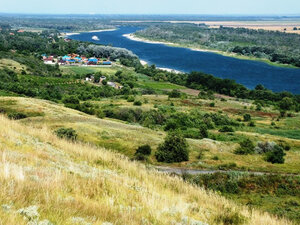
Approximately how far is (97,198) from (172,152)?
18.0 meters

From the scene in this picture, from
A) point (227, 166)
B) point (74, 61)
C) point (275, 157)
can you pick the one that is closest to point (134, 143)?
point (227, 166)

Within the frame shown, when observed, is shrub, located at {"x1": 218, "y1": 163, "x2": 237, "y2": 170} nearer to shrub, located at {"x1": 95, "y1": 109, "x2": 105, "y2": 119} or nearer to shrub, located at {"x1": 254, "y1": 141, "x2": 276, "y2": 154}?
shrub, located at {"x1": 254, "y1": 141, "x2": 276, "y2": 154}

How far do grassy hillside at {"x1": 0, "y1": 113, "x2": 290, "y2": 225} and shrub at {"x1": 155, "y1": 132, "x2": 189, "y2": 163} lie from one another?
1449 centimetres

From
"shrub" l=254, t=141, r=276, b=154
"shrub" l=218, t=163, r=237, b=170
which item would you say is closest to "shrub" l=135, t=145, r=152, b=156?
"shrub" l=218, t=163, r=237, b=170

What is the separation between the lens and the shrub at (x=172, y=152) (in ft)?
77.7

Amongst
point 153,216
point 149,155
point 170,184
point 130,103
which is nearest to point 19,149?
point 170,184

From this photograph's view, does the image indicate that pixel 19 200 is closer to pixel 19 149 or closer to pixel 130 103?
pixel 19 149

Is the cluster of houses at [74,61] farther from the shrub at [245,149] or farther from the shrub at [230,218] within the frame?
the shrub at [230,218]

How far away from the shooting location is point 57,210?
176 inches

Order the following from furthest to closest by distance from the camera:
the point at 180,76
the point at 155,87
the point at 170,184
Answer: the point at 180,76 < the point at 155,87 < the point at 170,184

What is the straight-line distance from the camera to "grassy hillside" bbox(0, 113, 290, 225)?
446 cm

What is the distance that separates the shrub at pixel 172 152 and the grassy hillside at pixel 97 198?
14.5 meters

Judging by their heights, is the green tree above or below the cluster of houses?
below

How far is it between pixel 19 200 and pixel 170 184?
465 centimetres
